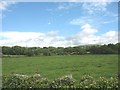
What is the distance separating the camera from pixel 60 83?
10.8 m

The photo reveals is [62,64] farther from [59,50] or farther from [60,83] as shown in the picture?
[60,83]

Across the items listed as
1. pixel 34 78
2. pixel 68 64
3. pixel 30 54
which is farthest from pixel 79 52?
pixel 34 78

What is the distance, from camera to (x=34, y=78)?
11289 millimetres

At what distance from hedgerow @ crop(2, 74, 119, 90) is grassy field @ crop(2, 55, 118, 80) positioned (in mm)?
4678

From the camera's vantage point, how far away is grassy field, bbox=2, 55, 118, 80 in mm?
16734

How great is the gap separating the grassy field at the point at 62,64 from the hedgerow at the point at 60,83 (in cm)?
468

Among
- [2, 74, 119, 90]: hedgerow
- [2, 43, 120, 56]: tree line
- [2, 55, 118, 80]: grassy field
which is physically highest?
[2, 43, 120, 56]: tree line

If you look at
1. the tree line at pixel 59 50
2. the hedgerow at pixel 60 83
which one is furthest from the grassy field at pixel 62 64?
the hedgerow at pixel 60 83

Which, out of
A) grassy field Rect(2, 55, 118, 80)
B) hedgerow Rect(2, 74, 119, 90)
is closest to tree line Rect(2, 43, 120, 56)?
grassy field Rect(2, 55, 118, 80)

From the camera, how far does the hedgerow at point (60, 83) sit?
1040 centimetres

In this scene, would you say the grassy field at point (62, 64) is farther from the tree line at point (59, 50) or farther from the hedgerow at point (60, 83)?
the hedgerow at point (60, 83)

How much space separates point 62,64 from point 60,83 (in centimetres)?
837

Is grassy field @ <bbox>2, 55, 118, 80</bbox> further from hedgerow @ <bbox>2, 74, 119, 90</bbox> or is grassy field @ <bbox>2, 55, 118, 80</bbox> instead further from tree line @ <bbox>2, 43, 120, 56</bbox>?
hedgerow @ <bbox>2, 74, 119, 90</bbox>

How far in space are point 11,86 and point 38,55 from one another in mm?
10903
